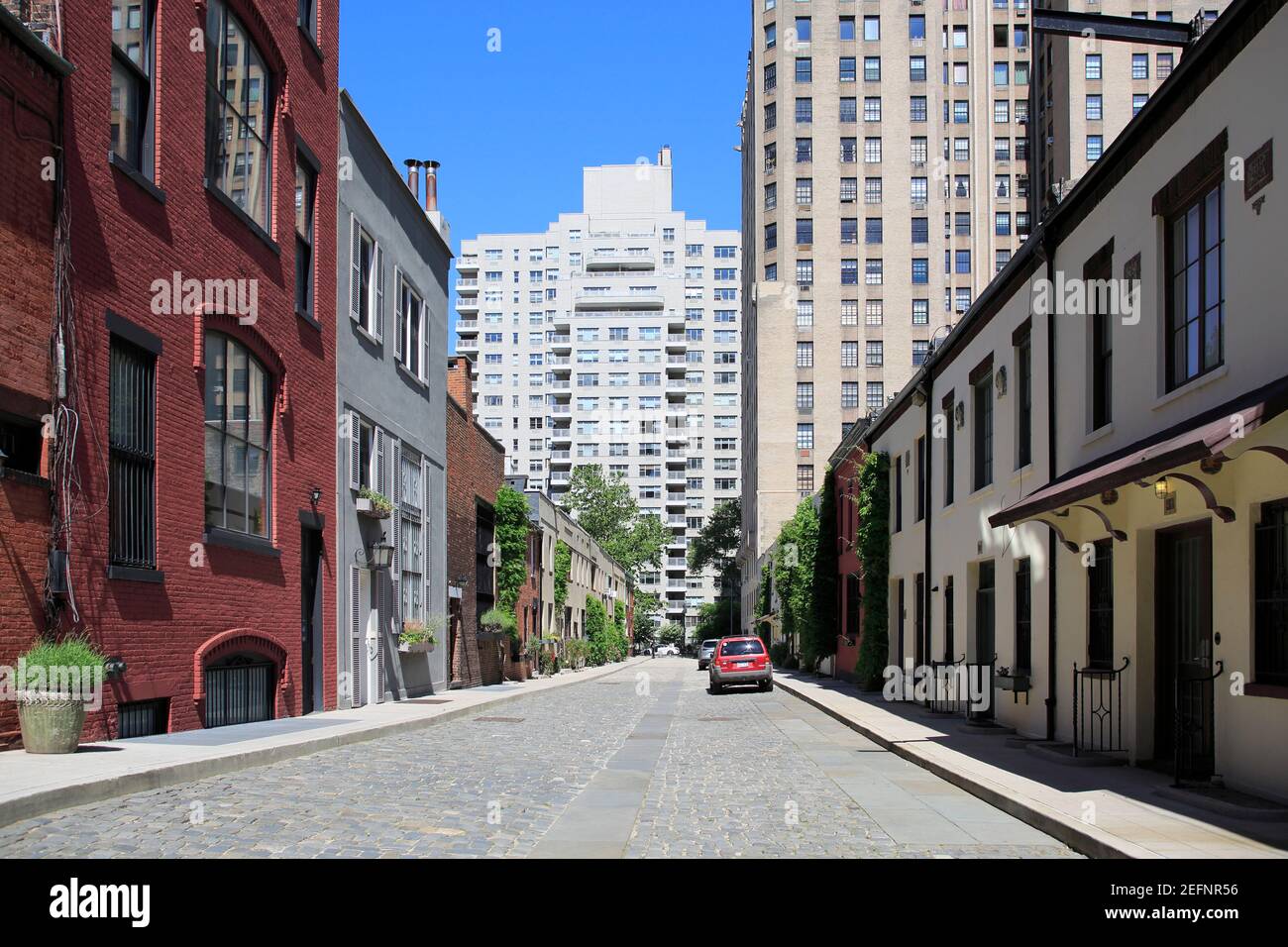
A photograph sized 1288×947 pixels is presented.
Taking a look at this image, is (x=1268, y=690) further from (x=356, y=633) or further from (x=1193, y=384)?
(x=356, y=633)

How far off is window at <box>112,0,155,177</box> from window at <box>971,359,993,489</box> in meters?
12.7

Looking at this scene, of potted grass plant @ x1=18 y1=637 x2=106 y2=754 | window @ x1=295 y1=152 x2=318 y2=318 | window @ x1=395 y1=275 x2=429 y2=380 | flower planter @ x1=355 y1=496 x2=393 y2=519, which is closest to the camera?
potted grass plant @ x1=18 y1=637 x2=106 y2=754

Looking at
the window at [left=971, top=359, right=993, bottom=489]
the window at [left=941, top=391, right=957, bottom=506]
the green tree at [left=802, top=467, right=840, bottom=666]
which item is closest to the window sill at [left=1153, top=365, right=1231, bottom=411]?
the window at [left=971, top=359, right=993, bottom=489]

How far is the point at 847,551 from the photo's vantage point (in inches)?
1368

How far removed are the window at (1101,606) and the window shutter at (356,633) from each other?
12.8m

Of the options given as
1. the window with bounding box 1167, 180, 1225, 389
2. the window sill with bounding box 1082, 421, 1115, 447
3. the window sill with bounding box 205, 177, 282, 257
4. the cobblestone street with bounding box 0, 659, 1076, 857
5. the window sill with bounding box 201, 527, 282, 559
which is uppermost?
the window sill with bounding box 205, 177, 282, 257

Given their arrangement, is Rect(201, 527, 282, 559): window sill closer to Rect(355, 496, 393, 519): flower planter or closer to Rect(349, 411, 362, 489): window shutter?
Rect(355, 496, 393, 519): flower planter

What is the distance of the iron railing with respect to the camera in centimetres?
1205

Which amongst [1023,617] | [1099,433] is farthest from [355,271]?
[1099,433]

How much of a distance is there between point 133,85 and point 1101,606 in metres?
12.7

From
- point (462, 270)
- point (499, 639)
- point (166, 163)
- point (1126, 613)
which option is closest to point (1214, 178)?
point (1126, 613)

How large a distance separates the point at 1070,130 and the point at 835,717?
52038 millimetres

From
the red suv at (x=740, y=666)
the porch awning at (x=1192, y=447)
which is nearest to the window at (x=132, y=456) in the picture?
the porch awning at (x=1192, y=447)
